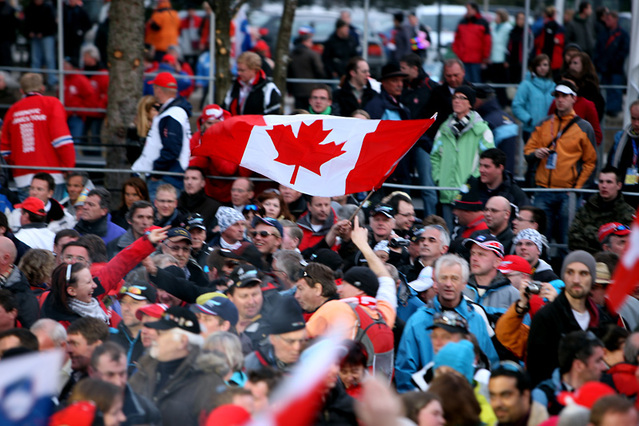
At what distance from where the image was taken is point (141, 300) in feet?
24.1

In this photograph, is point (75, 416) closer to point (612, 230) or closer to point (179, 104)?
point (612, 230)

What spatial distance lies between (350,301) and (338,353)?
3.13 feet

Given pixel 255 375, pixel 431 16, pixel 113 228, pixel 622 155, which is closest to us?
pixel 255 375

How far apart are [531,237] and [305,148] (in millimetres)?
2128

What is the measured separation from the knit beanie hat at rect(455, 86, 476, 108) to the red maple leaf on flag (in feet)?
6.95

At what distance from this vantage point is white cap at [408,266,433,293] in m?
8.23

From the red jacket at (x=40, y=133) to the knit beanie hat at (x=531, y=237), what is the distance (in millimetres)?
5575

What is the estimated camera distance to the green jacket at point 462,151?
10828 mm

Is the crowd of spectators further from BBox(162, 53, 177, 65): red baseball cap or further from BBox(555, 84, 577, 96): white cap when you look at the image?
BBox(162, 53, 177, 65): red baseball cap

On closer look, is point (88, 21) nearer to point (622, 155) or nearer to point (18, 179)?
point (18, 179)

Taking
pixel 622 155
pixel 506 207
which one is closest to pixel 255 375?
pixel 506 207

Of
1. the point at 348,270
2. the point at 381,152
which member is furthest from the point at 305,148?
the point at 348,270

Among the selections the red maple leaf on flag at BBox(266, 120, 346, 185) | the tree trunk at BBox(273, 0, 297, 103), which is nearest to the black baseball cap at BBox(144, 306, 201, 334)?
the red maple leaf on flag at BBox(266, 120, 346, 185)

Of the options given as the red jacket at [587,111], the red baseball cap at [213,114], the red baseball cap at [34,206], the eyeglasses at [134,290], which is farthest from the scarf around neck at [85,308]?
the red jacket at [587,111]
